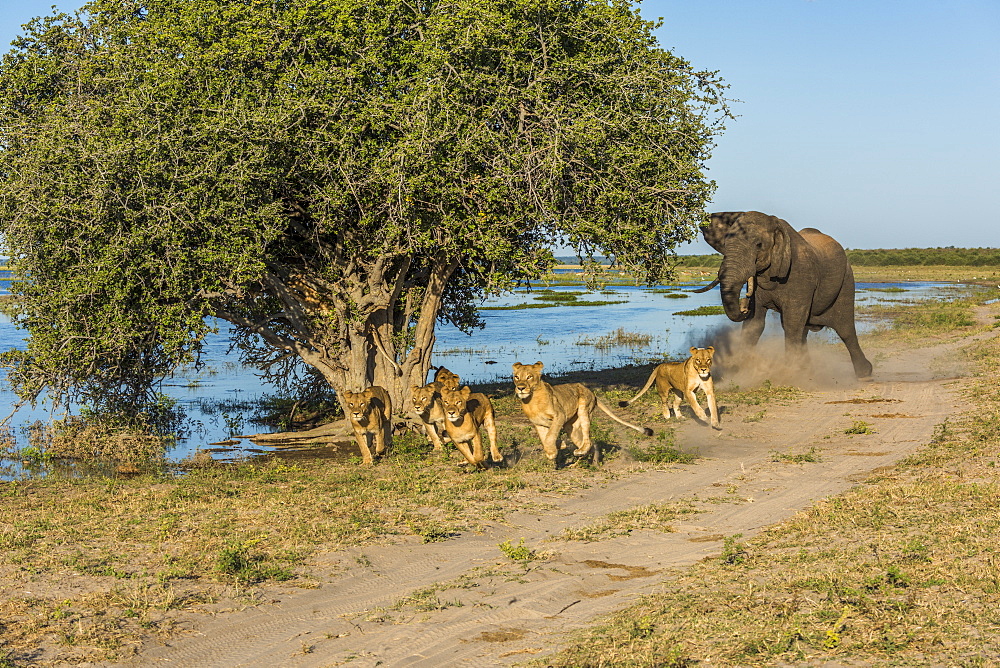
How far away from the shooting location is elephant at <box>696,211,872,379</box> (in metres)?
19.1

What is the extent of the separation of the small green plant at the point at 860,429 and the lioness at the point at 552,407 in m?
4.40

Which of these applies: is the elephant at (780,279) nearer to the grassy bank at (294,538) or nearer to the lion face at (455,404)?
the grassy bank at (294,538)

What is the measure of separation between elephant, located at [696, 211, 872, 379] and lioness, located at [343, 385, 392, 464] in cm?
750

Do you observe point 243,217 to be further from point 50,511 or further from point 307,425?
point 307,425

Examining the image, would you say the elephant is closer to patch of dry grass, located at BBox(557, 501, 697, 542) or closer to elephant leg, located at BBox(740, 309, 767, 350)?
elephant leg, located at BBox(740, 309, 767, 350)

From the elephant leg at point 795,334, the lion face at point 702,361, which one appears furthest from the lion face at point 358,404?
the elephant leg at point 795,334

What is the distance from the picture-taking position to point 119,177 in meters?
12.6

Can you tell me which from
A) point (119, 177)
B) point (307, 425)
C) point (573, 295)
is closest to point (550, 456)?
point (119, 177)

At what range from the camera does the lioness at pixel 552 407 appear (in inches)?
472

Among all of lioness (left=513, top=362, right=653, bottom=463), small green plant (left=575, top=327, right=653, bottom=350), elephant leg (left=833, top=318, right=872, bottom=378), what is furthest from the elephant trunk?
small green plant (left=575, top=327, right=653, bottom=350)

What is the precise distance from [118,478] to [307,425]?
19.1 ft

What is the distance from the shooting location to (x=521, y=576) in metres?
7.96

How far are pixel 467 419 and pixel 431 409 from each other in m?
1.34

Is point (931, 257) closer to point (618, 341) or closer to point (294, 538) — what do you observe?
point (618, 341)
